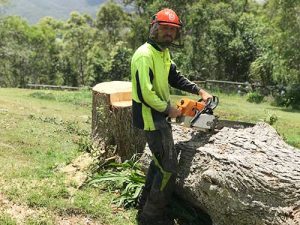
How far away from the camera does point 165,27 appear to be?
16.6 ft

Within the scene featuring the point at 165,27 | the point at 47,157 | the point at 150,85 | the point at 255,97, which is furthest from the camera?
the point at 255,97

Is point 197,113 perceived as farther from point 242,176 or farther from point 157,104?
point 242,176

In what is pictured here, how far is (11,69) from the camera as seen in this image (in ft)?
150

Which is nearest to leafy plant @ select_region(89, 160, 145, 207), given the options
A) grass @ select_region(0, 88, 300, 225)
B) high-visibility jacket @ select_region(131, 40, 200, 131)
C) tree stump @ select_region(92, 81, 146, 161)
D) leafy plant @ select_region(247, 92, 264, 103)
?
grass @ select_region(0, 88, 300, 225)

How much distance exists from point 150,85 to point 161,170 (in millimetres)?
1020

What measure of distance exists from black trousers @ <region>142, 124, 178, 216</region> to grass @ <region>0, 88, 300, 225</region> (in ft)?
1.27

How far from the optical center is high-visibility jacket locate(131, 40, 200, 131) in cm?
496

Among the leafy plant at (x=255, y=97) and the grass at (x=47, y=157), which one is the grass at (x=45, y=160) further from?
the leafy plant at (x=255, y=97)

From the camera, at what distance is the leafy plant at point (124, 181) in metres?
6.02

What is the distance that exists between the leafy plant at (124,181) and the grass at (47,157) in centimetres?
13

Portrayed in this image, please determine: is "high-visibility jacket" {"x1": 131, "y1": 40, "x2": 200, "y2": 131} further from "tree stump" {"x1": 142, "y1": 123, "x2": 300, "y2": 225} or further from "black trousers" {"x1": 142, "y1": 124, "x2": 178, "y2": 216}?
"tree stump" {"x1": 142, "y1": 123, "x2": 300, "y2": 225}

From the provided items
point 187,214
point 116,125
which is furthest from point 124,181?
point 187,214

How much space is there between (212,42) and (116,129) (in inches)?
880

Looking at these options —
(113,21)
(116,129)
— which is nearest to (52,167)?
(116,129)
